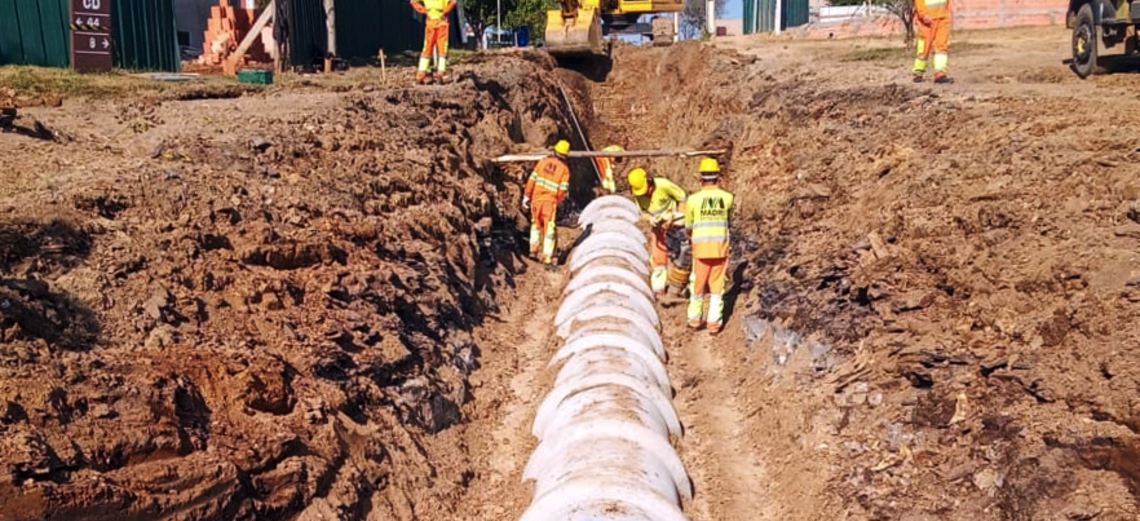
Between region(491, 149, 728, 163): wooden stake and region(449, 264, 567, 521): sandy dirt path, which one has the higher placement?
region(491, 149, 728, 163): wooden stake

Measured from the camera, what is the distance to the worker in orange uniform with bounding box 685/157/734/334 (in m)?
10.2

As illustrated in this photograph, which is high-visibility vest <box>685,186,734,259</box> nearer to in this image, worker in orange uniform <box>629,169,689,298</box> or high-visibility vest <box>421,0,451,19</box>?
worker in orange uniform <box>629,169,689,298</box>

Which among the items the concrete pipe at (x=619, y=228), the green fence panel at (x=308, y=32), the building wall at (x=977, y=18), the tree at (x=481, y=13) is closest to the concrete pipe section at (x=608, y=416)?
the concrete pipe at (x=619, y=228)

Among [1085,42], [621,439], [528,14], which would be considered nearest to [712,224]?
[621,439]

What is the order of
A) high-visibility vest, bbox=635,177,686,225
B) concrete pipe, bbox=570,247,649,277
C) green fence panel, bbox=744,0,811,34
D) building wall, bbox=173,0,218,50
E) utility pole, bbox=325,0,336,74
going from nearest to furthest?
concrete pipe, bbox=570,247,649,277
high-visibility vest, bbox=635,177,686,225
utility pole, bbox=325,0,336,74
building wall, bbox=173,0,218,50
green fence panel, bbox=744,0,811,34

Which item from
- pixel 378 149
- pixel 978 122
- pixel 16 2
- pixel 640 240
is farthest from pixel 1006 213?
pixel 16 2

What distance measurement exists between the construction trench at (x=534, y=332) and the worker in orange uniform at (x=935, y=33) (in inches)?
57.1

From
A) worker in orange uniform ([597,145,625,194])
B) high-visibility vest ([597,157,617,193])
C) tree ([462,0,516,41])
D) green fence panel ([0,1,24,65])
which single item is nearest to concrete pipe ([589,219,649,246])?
worker in orange uniform ([597,145,625,194])

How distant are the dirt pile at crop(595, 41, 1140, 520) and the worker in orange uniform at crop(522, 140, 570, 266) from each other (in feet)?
8.21

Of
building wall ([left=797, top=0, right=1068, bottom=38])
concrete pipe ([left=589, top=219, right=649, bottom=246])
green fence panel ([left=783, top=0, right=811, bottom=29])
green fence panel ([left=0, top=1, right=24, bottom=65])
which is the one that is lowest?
concrete pipe ([left=589, top=219, right=649, bottom=246])

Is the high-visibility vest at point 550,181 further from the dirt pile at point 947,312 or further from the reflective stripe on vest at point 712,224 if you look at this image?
the reflective stripe on vest at point 712,224

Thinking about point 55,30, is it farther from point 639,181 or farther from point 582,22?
point 582,22

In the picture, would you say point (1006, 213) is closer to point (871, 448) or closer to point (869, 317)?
point (869, 317)

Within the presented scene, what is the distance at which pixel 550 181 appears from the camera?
1240cm
